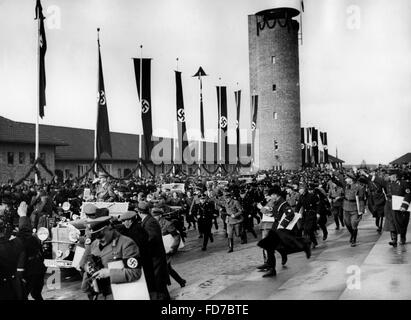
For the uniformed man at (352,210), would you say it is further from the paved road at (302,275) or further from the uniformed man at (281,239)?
the uniformed man at (281,239)

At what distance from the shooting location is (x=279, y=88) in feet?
198

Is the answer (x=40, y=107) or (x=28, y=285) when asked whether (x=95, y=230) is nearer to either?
(x=28, y=285)

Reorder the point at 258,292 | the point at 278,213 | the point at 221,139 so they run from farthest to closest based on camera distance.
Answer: the point at 221,139
the point at 278,213
the point at 258,292

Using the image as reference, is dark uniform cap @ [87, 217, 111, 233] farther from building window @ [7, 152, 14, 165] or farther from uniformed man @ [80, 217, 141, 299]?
building window @ [7, 152, 14, 165]

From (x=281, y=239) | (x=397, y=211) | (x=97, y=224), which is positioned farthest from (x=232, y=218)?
(x=97, y=224)

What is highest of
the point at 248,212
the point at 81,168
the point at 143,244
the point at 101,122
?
the point at 101,122

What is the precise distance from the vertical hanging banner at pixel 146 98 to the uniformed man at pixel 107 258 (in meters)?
16.7

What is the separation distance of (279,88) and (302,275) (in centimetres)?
5264

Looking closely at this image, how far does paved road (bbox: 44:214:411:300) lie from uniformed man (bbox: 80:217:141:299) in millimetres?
3238

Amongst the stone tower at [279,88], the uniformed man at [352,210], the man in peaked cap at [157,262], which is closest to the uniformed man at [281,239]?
the man in peaked cap at [157,262]

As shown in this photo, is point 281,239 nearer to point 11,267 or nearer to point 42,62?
point 11,267
